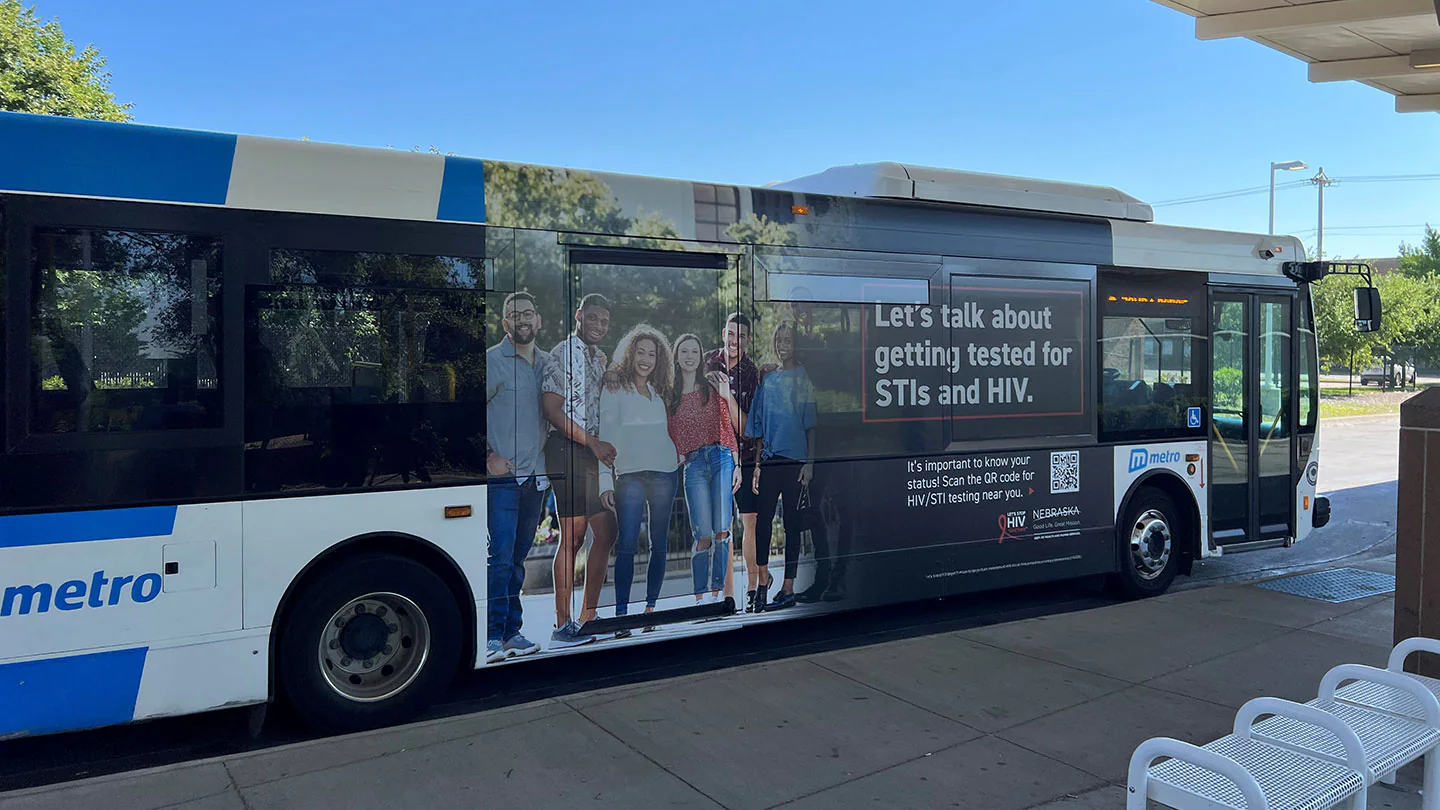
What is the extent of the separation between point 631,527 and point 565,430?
730mm

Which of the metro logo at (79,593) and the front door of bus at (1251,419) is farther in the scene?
the front door of bus at (1251,419)

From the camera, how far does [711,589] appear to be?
6191 millimetres

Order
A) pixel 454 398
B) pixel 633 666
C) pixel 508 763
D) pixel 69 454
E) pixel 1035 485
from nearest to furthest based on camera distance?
pixel 69 454 < pixel 508 763 < pixel 454 398 < pixel 633 666 < pixel 1035 485

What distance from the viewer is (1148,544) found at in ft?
27.5

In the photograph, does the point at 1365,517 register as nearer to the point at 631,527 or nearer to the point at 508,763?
the point at 631,527

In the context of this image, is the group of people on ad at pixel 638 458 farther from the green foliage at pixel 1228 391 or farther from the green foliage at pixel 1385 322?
the green foliage at pixel 1385 322

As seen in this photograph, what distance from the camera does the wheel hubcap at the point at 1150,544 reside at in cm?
833

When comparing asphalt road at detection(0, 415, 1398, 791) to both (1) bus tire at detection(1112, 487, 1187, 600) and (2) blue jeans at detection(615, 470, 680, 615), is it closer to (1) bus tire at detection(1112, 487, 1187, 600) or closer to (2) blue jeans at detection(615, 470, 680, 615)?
(1) bus tire at detection(1112, 487, 1187, 600)

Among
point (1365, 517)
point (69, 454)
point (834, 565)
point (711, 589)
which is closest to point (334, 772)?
point (69, 454)

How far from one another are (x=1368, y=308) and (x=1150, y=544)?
3.03 meters

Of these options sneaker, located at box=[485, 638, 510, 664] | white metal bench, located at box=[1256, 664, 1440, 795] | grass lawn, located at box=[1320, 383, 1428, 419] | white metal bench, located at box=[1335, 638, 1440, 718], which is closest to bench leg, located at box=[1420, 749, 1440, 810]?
white metal bench, located at box=[1256, 664, 1440, 795]

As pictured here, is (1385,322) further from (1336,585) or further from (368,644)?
(368,644)

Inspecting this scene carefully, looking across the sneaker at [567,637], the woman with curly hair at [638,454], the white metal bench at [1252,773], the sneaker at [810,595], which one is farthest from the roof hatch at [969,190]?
the white metal bench at [1252,773]

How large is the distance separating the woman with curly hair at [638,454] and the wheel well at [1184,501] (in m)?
4.57
